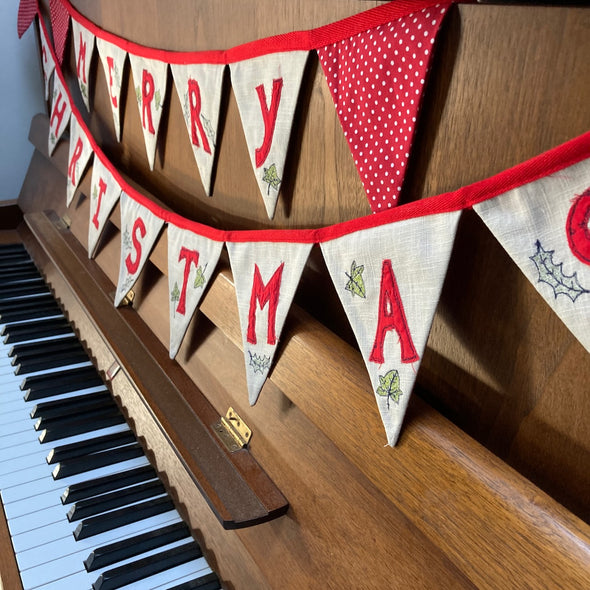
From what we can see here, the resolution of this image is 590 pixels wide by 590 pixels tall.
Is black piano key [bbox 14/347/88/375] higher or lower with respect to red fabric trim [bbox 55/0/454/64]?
lower

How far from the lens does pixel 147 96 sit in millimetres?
1470

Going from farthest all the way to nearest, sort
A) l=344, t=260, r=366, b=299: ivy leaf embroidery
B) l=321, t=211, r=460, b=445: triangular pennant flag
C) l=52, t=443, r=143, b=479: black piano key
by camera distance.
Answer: l=52, t=443, r=143, b=479: black piano key → l=344, t=260, r=366, b=299: ivy leaf embroidery → l=321, t=211, r=460, b=445: triangular pennant flag

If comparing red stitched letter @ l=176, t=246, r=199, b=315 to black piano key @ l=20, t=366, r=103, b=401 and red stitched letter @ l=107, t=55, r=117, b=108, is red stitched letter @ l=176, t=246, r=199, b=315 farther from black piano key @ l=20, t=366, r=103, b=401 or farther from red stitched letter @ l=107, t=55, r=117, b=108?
red stitched letter @ l=107, t=55, r=117, b=108

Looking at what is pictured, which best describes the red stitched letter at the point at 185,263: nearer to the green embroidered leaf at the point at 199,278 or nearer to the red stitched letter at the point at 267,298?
the green embroidered leaf at the point at 199,278

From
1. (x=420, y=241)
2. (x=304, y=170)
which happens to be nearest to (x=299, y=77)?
(x=304, y=170)

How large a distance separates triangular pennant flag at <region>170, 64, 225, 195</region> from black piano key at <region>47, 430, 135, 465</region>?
595 millimetres

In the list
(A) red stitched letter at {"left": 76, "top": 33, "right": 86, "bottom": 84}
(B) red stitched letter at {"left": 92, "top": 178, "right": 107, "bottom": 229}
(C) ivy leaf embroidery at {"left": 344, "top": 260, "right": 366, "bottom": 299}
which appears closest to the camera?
(C) ivy leaf embroidery at {"left": 344, "top": 260, "right": 366, "bottom": 299}

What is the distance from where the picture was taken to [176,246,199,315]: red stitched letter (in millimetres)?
1219

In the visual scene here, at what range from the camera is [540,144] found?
2.06 ft

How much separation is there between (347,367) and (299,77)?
1.41ft

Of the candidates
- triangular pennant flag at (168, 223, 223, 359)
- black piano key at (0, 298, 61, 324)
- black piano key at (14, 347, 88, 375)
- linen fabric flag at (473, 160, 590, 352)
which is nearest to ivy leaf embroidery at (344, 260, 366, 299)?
linen fabric flag at (473, 160, 590, 352)

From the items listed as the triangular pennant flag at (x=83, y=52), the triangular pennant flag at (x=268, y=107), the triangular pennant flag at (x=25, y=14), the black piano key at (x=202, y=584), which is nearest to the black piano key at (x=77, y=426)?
the black piano key at (x=202, y=584)

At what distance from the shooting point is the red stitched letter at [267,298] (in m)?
0.95

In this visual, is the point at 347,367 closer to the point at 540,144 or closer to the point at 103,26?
the point at 540,144
